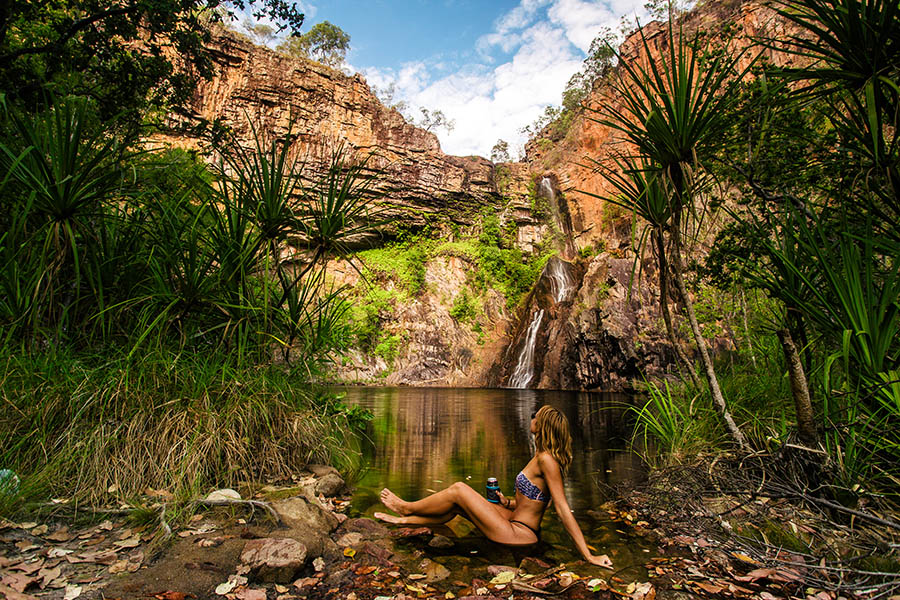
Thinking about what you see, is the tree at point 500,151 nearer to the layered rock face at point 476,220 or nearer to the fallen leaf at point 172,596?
the layered rock face at point 476,220

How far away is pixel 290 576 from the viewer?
2.04 metres

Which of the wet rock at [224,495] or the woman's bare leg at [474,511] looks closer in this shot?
the wet rock at [224,495]

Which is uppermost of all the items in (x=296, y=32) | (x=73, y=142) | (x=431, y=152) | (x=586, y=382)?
(x=431, y=152)

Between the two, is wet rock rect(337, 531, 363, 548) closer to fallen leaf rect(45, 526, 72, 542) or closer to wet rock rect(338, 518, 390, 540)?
wet rock rect(338, 518, 390, 540)

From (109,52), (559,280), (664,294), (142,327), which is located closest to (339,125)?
(559,280)

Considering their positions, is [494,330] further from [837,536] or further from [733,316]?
[837,536]

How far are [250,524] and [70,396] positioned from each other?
1359mm

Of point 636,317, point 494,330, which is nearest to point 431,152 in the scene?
point 494,330

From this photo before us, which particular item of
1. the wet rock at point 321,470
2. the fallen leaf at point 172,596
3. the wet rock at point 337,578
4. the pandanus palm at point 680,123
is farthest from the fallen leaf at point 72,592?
the pandanus palm at point 680,123

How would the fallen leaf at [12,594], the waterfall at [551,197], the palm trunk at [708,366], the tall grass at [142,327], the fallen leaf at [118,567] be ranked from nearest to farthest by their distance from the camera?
the fallen leaf at [12,594], the fallen leaf at [118,567], the tall grass at [142,327], the palm trunk at [708,366], the waterfall at [551,197]

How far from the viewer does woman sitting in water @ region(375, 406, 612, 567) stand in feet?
8.99

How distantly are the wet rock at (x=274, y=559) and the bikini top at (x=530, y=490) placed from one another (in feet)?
4.55

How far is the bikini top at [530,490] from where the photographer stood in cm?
282

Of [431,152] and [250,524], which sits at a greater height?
[431,152]
